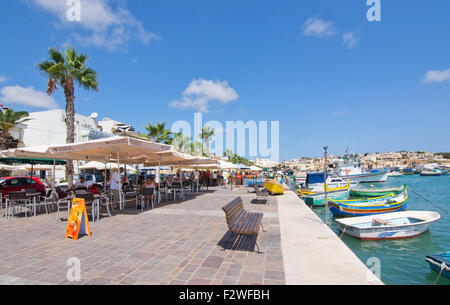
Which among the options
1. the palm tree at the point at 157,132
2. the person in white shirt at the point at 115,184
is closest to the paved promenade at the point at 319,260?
the person in white shirt at the point at 115,184

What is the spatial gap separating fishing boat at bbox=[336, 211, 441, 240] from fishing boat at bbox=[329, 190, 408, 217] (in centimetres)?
277

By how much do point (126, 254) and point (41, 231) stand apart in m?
3.58

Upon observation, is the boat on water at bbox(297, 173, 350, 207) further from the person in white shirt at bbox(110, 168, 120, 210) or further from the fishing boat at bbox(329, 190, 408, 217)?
the person in white shirt at bbox(110, 168, 120, 210)

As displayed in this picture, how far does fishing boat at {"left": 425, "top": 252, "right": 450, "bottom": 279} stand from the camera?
19.7 feet

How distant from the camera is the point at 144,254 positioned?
4.36 m

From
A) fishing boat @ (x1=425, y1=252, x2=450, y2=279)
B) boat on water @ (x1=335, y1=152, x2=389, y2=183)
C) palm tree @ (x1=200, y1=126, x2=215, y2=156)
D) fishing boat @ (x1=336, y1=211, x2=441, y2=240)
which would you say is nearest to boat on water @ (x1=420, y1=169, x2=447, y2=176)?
boat on water @ (x1=335, y1=152, x2=389, y2=183)

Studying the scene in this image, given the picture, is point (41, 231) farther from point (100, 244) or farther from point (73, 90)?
point (73, 90)

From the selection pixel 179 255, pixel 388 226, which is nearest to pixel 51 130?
pixel 179 255

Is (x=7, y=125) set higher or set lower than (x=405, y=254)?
higher

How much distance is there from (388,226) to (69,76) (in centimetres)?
1992

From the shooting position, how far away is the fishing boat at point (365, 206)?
13.6m

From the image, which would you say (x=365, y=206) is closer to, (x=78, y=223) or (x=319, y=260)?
(x=319, y=260)
